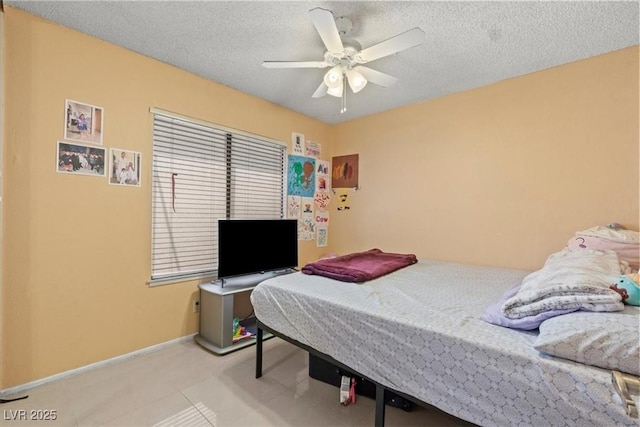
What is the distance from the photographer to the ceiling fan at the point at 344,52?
1.57 meters

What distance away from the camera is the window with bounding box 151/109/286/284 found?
2498 mm

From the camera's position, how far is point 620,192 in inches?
84.0

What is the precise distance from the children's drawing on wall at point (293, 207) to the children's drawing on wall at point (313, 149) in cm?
63

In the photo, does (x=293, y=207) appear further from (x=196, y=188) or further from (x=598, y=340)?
(x=598, y=340)

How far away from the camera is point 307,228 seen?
376cm

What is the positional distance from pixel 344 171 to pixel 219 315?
2400 millimetres

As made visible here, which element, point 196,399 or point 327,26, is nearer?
point 327,26

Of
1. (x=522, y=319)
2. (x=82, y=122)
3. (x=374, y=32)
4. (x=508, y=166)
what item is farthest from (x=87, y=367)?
(x=508, y=166)

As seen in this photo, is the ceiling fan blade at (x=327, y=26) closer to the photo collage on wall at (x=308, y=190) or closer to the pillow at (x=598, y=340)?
the pillow at (x=598, y=340)

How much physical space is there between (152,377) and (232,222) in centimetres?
130

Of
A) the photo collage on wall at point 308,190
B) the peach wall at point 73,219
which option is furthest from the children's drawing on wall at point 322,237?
the peach wall at point 73,219

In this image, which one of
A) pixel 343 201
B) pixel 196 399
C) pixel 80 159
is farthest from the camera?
pixel 343 201

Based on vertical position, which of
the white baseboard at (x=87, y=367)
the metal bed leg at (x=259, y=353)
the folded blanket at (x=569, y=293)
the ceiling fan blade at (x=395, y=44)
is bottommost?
the white baseboard at (x=87, y=367)

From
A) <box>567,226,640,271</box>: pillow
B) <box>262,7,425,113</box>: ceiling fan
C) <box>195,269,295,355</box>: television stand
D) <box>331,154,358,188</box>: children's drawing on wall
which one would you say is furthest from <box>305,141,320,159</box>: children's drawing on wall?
<box>567,226,640,271</box>: pillow
